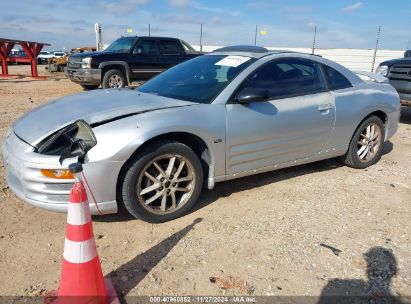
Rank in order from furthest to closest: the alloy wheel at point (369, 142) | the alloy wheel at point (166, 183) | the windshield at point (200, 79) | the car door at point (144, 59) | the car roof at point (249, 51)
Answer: the car door at point (144, 59) < the alloy wheel at point (369, 142) < the car roof at point (249, 51) < the windshield at point (200, 79) < the alloy wheel at point (166, 183)

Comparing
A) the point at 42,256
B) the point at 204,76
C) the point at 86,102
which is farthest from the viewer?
the point at 204,76

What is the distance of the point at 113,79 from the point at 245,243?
9076 mm

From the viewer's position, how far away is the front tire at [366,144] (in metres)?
4.73

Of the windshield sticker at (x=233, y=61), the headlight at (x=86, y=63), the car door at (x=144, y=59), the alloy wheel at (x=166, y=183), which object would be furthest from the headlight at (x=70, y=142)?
the car door at (x=144, y=59)

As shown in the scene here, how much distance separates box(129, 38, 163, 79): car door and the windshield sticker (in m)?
7.78

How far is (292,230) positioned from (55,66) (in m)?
23.0

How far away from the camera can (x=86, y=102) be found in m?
3.53

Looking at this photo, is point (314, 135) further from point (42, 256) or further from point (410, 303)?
point (42, 256)

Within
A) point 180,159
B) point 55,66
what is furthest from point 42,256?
point 55,66

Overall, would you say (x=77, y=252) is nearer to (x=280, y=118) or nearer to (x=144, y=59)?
(x=280, y=118)

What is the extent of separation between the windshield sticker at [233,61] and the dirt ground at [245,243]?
1.32 metres

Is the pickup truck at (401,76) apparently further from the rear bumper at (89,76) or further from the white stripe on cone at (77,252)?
the rear bumper at (89,76)

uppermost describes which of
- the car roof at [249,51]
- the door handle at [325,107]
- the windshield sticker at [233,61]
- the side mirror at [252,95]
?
the car roof at [249,51]

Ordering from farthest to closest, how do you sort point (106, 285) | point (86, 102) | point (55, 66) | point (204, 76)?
point (55, 66) → point (204, 76) → point (86, 102) → point (106, 285)
